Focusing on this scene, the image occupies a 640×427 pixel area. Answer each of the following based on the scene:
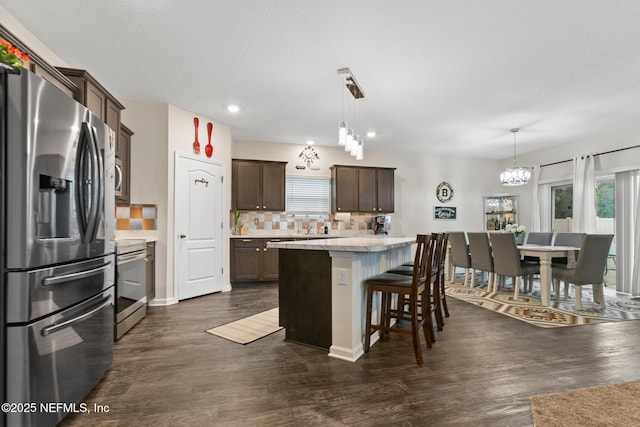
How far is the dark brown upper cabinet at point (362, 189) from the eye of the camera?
20.3ft

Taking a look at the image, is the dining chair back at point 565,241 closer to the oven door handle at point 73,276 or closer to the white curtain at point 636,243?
the white curtain at point 636,243

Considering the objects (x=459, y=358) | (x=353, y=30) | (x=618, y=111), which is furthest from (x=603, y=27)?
(x=459, y=358)

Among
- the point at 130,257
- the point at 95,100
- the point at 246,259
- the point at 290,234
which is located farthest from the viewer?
the point at 290,234

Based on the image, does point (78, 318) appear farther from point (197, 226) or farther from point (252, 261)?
point (252, 261)

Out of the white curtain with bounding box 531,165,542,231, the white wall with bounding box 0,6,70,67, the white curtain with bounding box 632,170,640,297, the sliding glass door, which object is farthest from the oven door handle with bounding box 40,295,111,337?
the white curtain with bounding box 531,165,542,231

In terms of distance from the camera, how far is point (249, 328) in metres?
3.14

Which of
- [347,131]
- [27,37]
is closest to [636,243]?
[347,131]

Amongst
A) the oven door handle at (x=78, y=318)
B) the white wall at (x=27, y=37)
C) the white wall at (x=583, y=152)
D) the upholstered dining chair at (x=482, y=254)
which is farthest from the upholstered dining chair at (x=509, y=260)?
the white wall at (x=27, y=37)

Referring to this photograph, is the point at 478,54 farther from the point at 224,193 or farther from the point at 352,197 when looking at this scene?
the point at 224,193

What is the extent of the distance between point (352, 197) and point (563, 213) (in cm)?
445

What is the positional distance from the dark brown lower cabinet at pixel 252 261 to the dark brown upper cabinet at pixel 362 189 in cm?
172

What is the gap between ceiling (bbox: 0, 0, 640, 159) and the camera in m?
2.36

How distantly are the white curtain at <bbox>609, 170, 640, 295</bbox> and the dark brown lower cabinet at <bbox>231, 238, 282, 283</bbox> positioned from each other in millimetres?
5895

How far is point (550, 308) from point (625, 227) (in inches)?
99.2
